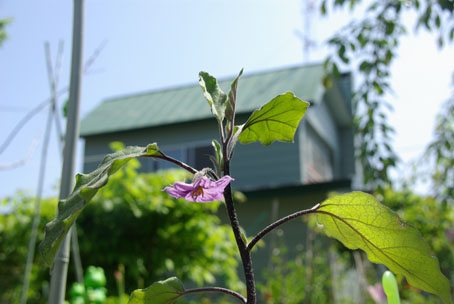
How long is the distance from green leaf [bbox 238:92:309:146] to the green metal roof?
7.38 meters

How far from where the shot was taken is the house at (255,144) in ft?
26.3

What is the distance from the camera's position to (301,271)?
4746mm

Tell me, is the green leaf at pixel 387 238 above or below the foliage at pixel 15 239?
above

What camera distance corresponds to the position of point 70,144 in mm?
954

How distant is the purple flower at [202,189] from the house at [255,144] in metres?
6.67

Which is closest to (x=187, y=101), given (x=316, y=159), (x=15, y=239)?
(x=316, y=159)

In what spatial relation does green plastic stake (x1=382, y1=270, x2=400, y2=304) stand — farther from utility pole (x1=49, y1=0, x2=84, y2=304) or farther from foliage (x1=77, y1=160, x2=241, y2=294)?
foliage (x1=77, y1=160, x2=241, y2=294)

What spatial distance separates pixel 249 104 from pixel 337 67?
6.09 metres

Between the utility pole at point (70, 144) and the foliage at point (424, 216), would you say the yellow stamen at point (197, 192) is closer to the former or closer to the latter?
the utility pole at point (70, 144)

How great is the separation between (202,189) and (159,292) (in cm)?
19

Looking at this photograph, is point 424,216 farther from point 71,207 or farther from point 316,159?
point 71,207

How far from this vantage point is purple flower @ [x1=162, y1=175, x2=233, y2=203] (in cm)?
53

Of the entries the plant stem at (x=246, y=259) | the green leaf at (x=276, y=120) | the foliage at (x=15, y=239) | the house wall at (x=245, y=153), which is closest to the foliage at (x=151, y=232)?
the foliage at (x=15, y=239)

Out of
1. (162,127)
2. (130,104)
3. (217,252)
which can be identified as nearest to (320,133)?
(162,127)
